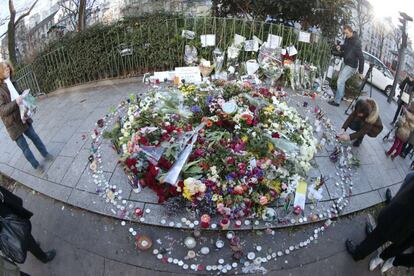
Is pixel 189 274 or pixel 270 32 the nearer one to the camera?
pixel 189 274

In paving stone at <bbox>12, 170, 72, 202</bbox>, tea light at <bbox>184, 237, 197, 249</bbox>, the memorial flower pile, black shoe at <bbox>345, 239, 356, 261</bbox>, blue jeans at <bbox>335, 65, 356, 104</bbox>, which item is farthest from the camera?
blue jeans at <bbox>335, 65, 356, 104</bbox>

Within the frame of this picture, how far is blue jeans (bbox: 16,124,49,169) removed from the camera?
4.83m

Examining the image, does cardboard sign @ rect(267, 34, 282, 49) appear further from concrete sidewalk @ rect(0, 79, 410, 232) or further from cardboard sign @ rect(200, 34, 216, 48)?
concrete sidewalk @ rect(0, 79, 410, 232)

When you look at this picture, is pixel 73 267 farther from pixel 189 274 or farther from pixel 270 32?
pixel 270 32

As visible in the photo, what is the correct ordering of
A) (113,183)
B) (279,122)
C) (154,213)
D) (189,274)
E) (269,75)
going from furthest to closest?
(269,75)
(279,122)
(113,183)
(154,213)
(189,274)

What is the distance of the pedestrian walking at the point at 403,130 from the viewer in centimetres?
575

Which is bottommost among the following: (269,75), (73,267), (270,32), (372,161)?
(73,267)

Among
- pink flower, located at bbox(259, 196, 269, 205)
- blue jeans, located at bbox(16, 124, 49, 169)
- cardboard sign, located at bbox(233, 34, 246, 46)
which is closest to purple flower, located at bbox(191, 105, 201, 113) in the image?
pink flower, located at bbox(259, 196, 269, 205)

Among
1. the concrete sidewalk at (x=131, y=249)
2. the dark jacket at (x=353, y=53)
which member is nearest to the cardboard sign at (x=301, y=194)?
the concrete sidewalk at (x=131, y=249)

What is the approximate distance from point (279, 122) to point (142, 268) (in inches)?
120

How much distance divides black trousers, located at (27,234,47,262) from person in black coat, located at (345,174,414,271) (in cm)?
388

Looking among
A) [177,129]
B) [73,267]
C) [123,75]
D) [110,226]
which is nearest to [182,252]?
[110,226]

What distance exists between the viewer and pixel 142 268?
3.96m

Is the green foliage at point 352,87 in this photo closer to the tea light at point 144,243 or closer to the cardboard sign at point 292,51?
the cardboard sign at point 292,51
